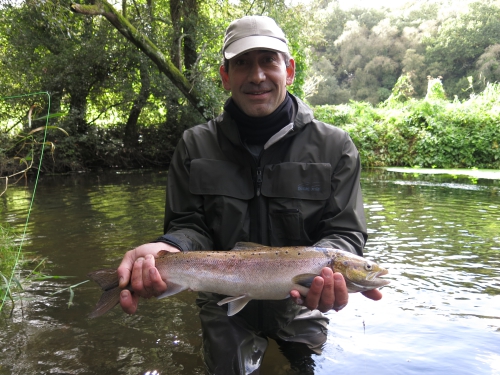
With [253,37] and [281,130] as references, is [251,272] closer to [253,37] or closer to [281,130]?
[281,130]

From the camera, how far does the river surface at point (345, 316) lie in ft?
11.4

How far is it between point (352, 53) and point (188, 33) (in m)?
41.6

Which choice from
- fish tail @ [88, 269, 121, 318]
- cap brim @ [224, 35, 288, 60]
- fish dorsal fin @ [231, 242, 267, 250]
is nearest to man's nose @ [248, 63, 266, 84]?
cap brim @ [224, 35, 288, 60]

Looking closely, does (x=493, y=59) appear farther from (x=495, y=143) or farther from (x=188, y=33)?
(x=188, y=33)

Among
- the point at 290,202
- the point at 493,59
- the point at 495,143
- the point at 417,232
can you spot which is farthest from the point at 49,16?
the point at 493,59

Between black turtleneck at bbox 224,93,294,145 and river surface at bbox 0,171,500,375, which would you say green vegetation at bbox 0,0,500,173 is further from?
black turtleneck at bbox 224,93,294,145

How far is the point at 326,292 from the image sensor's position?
2453mm

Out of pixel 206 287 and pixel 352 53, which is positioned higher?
pixel 352 53

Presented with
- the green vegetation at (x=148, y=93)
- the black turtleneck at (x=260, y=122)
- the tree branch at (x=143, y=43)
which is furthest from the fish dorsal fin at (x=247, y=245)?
the green vegetation at (x=148, y=93)

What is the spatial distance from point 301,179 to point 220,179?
527mm

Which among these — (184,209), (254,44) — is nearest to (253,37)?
(254,44)

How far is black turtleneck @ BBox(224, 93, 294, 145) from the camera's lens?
302 centimetres

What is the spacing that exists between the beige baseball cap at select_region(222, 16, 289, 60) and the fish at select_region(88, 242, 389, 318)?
1.22 metres

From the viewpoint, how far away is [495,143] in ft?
56.2
